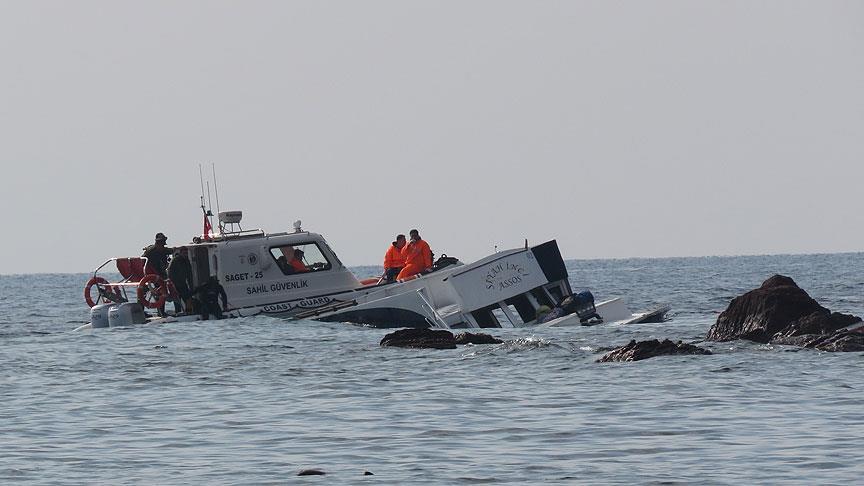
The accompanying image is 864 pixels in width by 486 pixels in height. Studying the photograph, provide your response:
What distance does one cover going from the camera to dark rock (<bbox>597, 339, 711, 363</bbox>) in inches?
752

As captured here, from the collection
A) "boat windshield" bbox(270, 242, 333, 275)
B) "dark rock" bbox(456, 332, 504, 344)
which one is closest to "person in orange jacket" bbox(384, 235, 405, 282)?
"boat windshield" bbox(270, 242, 333, 275)

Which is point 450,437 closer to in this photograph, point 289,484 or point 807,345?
point 289,484

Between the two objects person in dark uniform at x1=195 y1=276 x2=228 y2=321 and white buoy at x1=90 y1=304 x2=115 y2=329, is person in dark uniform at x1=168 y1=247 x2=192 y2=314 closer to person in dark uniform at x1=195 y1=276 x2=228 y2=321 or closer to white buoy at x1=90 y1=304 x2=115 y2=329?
person in dark uniform at x1=195 y1=276 x2=228 y2=321

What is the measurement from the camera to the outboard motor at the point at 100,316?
28.5 m

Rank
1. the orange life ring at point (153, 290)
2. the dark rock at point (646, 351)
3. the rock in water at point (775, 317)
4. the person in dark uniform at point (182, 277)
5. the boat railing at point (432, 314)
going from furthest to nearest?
the orange life ring at point (153, 290) → the person in dark uniform at point (182, 277) → the boat railing at point (432, 314) → the rock in water at point (775, 317) → the dark rock at point (646, 351)

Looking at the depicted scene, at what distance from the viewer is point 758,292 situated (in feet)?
72.4

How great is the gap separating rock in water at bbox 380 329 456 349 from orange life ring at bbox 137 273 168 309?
21.9ft

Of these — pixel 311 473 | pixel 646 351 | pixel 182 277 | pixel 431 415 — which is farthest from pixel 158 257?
pixel 311 473

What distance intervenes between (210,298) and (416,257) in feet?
13.2

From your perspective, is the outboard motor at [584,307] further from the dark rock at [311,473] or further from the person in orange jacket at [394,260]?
the dark rock at [311,473]

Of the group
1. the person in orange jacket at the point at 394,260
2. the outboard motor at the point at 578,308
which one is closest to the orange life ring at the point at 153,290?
the person in orange jacket at the point at 394,260

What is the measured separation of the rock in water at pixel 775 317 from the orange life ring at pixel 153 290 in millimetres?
10997

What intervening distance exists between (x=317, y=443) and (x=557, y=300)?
14697mm

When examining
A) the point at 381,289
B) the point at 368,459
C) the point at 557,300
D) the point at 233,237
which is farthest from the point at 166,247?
the point at 368,459
